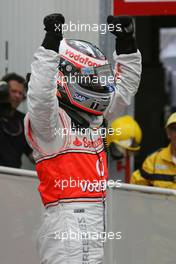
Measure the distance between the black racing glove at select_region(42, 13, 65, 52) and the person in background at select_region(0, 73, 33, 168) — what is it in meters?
2.77

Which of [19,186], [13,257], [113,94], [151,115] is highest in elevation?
[113,94]

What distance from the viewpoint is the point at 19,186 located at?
19.5 ft

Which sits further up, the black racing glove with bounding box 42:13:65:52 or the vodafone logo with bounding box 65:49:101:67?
the black racing glove with bounding box 42:13:65:52

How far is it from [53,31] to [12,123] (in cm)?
A: 296

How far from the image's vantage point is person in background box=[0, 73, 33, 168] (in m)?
6.73

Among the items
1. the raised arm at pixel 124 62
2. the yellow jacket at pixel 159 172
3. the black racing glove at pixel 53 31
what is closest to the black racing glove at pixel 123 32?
the raised arm at pixel 124 62

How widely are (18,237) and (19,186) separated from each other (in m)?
0.38

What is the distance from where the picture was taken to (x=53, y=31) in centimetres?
403

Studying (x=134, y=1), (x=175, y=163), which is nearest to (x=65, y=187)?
(x=175, y=163)

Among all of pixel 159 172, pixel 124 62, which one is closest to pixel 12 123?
pixel 159 172

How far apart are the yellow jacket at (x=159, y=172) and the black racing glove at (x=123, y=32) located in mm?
1434

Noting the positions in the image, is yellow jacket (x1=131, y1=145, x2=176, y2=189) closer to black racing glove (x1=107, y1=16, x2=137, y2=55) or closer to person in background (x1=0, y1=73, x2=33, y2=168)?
person in background (x1=0, y1=73, x2=33, y2=168)

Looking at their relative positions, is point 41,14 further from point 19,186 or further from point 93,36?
point 19,186

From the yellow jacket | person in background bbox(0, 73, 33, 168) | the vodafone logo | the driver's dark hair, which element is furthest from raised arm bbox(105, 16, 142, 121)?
the driver's dark hair
